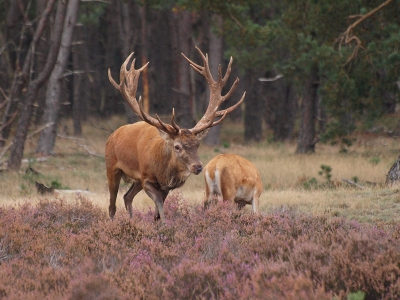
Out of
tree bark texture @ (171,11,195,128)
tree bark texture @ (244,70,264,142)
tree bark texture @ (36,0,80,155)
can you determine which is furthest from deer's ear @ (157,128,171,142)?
tree bark texture @ (244,70,264,142)

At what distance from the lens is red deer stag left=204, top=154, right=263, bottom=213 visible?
988 cm

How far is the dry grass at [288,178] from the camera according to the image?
1102 cm

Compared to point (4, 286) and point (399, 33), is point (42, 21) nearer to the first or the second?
point (399, 33)

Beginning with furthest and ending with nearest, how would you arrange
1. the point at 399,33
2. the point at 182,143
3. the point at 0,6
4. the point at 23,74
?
1. the point at 0,6
2. the point at 23,74
3. the point at 399,33
4. the point at 182,143

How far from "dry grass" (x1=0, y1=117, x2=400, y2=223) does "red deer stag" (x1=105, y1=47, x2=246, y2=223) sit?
866 mm

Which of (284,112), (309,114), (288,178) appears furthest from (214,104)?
(284,112)

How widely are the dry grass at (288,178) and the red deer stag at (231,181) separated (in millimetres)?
987

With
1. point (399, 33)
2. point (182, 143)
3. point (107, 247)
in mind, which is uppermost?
point (399, 33)

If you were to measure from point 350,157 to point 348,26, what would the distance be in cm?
423

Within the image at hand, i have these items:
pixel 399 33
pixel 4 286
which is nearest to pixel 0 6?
pixel 399 33

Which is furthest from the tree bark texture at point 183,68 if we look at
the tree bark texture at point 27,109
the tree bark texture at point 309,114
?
the tree bark texture at point 27,109

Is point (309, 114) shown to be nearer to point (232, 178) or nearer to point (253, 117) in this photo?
point (253, 117)

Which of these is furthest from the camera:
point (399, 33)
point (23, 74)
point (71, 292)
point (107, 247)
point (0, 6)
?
point (0, 6)

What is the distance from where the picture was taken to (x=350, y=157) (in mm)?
19641
